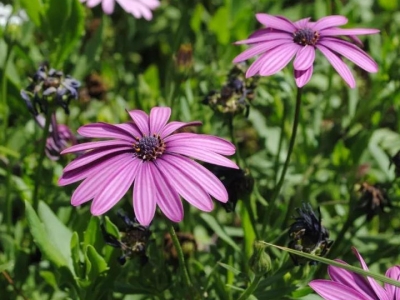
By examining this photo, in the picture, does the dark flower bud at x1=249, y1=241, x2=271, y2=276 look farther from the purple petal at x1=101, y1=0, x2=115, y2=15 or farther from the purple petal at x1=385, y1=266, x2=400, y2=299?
the purple petal at x1=101, y1=0, x2=115, y2=15

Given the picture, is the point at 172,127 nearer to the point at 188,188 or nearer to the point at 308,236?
the point at 188,188

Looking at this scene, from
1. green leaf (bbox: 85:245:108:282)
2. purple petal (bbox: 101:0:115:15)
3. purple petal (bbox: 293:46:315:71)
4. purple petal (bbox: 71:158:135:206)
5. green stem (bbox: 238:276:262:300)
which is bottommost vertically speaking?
green stem (bbox: 238:276:262:300)

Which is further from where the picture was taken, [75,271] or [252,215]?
[252,215]


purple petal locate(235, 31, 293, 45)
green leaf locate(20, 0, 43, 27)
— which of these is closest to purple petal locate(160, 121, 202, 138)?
purple petal locate(235, 31, 293, 45)

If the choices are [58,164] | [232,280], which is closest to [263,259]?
[232,280]

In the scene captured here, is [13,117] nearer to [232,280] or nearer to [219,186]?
[232,280]

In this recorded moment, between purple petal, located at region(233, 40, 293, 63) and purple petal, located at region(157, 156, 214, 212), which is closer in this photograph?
purple petal, located at region(157, 156, 214, 212)

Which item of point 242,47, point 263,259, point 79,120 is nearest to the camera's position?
point 263,259
